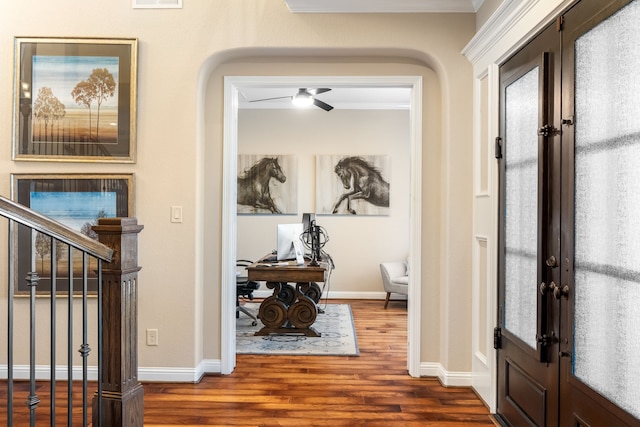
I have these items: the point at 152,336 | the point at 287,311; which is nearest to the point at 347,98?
the point at 287,311

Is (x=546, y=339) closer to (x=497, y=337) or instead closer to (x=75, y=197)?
(x=497, y=337)

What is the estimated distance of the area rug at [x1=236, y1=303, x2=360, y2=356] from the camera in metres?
4.43

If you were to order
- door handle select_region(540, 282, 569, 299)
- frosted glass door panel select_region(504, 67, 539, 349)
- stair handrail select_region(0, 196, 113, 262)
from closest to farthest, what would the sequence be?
stair handrail select_region(0, 196, 113, 262), door handle select_region(540, 282, 569, 299), frosted glass door panel select_region(504, 67, 539, 349)

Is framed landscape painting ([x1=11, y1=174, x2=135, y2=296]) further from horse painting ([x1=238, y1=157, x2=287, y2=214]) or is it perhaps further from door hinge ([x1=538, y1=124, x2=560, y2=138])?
horse painting ([x1=238, y1=157, x2=287, y2=214])

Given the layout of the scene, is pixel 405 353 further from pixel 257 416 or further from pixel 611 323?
pixel 611 323

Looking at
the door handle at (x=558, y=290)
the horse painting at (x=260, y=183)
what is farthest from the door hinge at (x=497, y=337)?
the horse painting at (x=260, y=183)

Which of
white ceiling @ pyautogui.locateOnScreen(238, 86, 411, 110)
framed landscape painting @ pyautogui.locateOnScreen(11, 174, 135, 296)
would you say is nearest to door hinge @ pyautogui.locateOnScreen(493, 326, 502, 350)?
framed landscape painting @ pyautogui.locateOnScreen(11, 174, 135, 296)

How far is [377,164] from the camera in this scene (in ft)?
23.3

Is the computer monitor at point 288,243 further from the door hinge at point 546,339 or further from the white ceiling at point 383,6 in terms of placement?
the door hinge at point 546,339

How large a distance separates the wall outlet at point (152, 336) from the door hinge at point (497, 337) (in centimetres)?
224

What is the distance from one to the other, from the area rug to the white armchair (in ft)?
2.80

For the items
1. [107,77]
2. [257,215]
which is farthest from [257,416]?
[257,215]

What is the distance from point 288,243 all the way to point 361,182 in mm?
2183

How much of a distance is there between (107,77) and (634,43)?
3.12 meters
